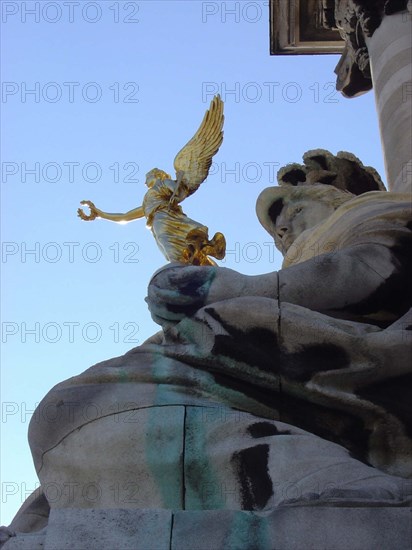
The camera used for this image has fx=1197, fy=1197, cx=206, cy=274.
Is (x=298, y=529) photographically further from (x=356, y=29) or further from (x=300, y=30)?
(x=300, y=30)

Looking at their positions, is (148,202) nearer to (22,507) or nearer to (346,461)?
(22,507)

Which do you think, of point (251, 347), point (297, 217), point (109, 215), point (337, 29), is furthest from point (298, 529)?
point (337, 29)

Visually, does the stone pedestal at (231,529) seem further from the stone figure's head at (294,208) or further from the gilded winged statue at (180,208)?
the stone figure's head at (294,208)

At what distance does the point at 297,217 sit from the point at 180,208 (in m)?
0.88

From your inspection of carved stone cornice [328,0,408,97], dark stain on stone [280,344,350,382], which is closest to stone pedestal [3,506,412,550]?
dark stain on stone [280,344,350,382]

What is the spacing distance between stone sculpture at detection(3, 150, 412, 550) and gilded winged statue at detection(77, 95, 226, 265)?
1505 millimetres

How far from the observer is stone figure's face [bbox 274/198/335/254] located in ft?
28.7

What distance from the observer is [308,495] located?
4926mm

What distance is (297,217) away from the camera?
8867mm

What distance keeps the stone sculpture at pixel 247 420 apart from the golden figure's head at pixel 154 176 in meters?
2.48

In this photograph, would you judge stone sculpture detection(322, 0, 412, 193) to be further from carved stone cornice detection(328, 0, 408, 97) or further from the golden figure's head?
the golden figure's head

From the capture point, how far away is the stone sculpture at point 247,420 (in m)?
4.70

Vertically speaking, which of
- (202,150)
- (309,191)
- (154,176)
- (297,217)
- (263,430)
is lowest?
(263,430)

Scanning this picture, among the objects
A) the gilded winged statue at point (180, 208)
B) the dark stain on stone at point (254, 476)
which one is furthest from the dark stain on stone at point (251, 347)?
the gilded winged statue at point (180, 208)
